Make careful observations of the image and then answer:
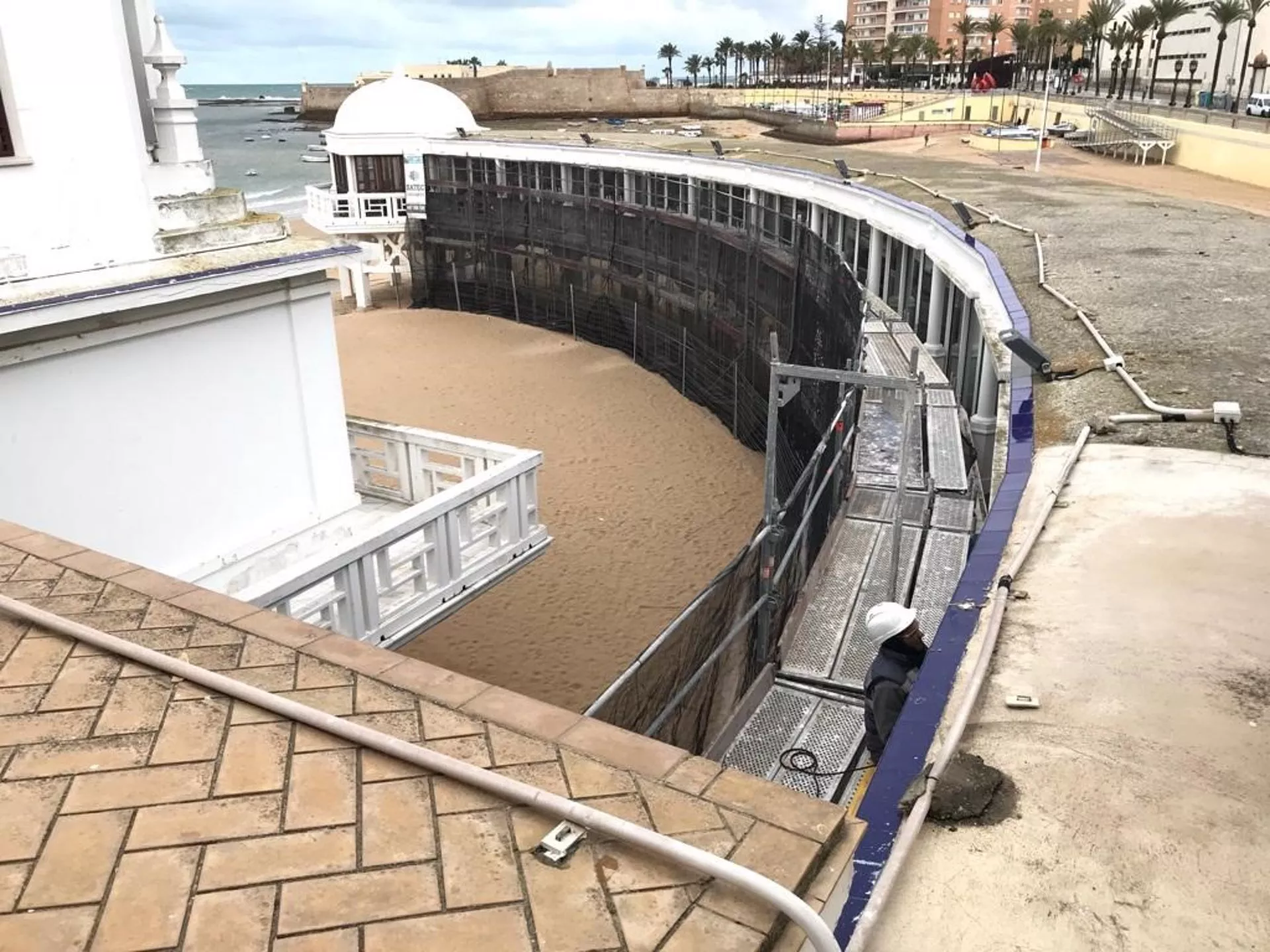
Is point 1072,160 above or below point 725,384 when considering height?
above

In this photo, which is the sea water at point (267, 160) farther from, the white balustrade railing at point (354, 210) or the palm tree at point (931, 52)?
the palm tree at point (931, 52)

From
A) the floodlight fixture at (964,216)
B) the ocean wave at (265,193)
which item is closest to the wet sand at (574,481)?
the floodlight fixture at (964,216)

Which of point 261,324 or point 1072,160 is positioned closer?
point 261,324

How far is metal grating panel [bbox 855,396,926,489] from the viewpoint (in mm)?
10891

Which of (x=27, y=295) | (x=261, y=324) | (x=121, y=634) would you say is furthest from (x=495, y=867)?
(x=261, y=324)

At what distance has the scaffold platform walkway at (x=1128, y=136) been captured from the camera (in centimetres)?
3052

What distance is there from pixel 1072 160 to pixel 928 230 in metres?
18.6

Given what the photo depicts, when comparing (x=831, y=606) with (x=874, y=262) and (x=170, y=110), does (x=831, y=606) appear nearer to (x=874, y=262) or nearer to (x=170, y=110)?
(x=170, y=110)

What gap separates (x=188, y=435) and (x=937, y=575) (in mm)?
6212

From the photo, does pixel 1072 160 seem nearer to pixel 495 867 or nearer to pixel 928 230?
pixel 928 230

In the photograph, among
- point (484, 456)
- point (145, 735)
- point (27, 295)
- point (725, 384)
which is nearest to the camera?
point (145, 735)

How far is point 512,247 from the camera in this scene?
31.0 metres

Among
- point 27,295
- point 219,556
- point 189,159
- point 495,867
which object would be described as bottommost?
point 219,556

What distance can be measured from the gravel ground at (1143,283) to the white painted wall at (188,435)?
18.6ft
